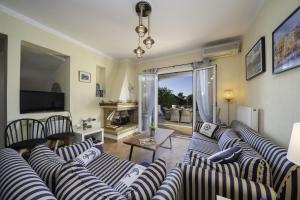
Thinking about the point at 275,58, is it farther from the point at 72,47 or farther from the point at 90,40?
the point at 72,47

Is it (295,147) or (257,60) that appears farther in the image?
(257,60)

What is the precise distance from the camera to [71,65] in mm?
3193

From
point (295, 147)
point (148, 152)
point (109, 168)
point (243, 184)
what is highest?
point (295, 147)

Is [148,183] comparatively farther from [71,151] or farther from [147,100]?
[147,100]

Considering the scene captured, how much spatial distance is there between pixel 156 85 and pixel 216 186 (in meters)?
3.71

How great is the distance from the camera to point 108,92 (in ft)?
14.6

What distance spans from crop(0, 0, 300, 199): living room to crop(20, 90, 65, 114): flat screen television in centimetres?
11

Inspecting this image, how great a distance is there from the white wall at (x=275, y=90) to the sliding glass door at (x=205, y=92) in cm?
110

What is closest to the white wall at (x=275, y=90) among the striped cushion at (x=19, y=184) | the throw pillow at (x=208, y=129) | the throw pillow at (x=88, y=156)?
the throw pillow at (x=208, y=129)

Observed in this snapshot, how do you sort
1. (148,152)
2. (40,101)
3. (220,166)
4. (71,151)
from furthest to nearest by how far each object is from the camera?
(148,152), (40,101), (71,151), (220,166)

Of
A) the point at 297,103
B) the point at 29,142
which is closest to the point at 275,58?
the point at 297,103

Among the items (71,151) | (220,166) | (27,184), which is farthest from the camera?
(71,151)

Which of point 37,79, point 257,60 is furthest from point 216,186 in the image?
point 37,79

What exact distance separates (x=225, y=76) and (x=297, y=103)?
7.54ft
